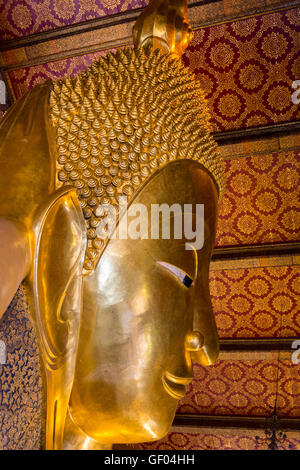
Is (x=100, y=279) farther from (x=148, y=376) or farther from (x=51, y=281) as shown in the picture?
(x=148, y=376)

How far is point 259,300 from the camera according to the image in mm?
2689

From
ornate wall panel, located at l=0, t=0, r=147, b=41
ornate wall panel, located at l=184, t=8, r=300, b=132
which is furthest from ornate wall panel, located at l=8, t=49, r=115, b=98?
ornate wall panel, located at l=184, t=8, r=300, b=132

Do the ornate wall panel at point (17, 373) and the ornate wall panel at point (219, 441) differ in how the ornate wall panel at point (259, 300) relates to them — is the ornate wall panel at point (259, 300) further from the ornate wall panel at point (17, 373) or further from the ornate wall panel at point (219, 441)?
the ornate wall panel at point (17, 373)

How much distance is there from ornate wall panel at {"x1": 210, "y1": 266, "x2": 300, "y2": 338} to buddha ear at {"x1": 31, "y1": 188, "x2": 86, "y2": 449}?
6.45ft

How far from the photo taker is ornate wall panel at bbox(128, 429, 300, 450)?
2.92 meters

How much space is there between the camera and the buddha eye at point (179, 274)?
85cm

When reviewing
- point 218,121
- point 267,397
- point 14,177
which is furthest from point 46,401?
point 267,397

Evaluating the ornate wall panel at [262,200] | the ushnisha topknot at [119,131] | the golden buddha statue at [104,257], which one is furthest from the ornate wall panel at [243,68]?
the golden buddha statue at [104,257]

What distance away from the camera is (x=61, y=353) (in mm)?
780

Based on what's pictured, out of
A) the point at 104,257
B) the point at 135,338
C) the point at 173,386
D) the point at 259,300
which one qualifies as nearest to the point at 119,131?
the point at 104,257

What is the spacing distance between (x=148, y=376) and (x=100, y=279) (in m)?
0.20

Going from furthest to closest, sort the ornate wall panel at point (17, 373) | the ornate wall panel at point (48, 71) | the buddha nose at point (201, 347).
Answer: the ornate wall panel at point (48, 71) < the buddha nose at point (201, 347) < the ornate wall panel at point (17, 373)

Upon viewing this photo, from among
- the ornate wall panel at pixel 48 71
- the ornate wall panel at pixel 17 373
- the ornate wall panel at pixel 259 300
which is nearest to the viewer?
the ornate wall panel at pixel 17 373

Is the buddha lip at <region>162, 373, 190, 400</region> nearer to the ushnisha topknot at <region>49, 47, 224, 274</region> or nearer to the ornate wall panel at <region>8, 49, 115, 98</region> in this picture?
the ushnisha topknot at <region>49, 47, 224, 274</region>
